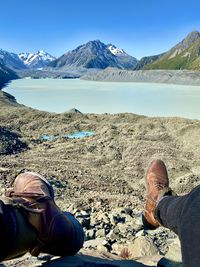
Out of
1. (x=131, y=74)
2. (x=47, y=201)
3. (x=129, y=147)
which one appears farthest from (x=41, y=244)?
(x=131, y=74)

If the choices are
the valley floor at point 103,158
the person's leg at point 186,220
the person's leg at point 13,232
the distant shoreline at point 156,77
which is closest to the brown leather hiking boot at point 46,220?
the person's leg at point 13,232

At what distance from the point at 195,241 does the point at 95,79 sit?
139 metres

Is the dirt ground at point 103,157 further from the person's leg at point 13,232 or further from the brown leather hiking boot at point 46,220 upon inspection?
the person's leg at point 13,232

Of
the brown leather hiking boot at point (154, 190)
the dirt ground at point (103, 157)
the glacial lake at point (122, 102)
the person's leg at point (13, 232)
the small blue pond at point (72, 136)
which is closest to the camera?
the person's leg at point (13, 232)

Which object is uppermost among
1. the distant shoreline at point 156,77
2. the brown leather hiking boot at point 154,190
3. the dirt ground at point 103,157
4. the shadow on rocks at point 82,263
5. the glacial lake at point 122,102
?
the distant shoreline at point 156,77

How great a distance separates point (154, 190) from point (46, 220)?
1551 mm

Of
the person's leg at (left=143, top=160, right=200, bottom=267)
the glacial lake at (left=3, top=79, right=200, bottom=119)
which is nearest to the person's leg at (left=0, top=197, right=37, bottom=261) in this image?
the person's leg at (left=143, top=160, right=200, bottom=267)

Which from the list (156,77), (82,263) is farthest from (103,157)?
(156,77)

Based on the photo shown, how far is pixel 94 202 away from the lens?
10.1 meters

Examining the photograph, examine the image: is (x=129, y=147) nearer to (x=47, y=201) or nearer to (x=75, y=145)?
(x=75, y=145)

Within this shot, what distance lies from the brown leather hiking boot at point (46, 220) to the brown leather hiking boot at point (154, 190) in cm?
76

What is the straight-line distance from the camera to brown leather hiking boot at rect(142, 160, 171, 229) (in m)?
3.84

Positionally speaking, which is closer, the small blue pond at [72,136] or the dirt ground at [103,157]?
the dirt ground at [103,157]

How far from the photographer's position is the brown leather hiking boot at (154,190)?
3844mm
